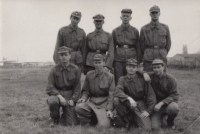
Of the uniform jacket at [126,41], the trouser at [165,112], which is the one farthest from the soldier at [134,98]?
the uniform jacket at [126,41]

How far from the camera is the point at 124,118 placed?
4629 mm

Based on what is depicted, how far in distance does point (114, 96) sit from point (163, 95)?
100 centimetres

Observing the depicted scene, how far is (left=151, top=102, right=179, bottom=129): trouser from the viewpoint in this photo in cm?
452

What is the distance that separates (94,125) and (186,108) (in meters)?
3.07

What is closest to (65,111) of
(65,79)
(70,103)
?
(70,103)

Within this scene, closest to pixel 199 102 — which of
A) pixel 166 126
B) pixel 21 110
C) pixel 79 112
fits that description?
pixel 166 126

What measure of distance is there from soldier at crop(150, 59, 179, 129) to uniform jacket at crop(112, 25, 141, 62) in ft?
3.28

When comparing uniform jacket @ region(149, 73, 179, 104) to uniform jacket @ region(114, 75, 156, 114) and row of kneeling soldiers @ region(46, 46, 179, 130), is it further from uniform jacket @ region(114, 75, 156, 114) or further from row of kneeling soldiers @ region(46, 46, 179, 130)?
uniform jacket @ region(114, 75, 156, 114)

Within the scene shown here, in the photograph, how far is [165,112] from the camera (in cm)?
470

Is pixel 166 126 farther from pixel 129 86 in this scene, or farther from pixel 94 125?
pixel 94 125

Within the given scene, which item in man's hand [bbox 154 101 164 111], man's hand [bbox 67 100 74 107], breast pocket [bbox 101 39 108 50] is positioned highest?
breast pocket [bbox 101 39 108 50]

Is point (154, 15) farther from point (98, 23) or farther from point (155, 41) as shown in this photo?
point (98, 23)

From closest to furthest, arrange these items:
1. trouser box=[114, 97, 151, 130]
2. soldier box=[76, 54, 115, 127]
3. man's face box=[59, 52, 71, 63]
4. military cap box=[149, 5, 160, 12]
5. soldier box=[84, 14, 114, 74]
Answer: trouser box=[114, 97, 151, 130] < soldier box=[76, 54, 115, 127] < man's face box=[59, 52, 71, 63] < military cap box=[149, 5, 160, 12] < soldier box=[84, 14, 114, 74]

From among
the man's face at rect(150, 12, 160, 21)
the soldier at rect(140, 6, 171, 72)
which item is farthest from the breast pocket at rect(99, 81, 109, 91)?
the man's face at rect(150, 12, 160, 21)
